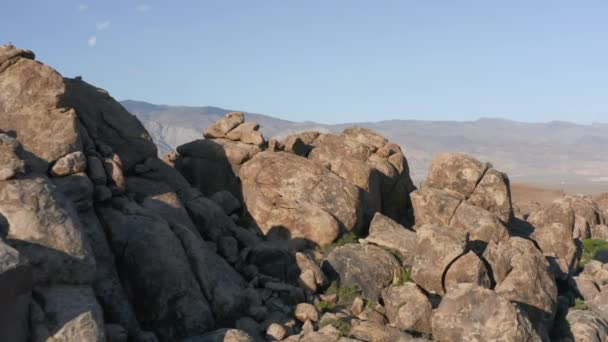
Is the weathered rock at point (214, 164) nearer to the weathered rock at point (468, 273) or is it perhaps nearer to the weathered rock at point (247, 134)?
the weathered rock at point (247, 134)

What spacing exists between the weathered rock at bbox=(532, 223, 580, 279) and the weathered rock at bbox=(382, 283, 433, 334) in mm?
12028

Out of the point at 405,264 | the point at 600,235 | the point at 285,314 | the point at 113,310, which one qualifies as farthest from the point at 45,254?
the point at 600,235

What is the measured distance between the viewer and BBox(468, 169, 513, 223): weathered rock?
126 feet

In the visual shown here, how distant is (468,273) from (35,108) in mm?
17611

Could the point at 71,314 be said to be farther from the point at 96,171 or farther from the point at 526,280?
the point at 526,280

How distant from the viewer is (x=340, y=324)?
75.9 feet

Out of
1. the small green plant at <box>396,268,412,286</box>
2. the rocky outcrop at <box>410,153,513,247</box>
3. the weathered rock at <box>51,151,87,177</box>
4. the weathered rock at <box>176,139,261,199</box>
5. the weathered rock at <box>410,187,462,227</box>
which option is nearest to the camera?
the weathered rock at <box>51,151,87,177</box>

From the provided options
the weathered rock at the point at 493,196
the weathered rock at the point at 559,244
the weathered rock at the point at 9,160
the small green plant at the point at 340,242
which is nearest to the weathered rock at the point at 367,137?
the weathered rock at the point at 493,196

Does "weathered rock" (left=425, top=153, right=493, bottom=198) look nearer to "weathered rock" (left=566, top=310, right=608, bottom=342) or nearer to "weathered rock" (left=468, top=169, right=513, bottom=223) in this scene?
"weathered rock" (left=468, top=169, right=513, bottom=223)

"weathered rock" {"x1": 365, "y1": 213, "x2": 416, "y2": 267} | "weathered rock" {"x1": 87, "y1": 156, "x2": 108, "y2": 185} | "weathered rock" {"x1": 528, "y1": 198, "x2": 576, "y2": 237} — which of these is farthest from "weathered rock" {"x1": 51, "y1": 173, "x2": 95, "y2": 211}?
"weathered rock" {"x1": 528, "y1": 198, "x2": 576, "y2": 237}

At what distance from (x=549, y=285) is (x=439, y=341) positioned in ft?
22.5

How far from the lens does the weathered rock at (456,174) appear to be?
126ft

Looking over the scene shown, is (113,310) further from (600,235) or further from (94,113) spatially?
(600,235)

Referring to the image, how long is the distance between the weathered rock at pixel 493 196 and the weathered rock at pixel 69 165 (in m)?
22.0
